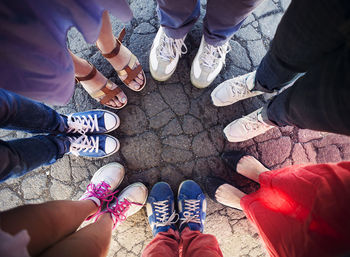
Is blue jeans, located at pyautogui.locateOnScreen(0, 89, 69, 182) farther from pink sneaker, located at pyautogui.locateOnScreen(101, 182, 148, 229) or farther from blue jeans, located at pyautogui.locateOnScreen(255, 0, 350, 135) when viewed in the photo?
blue jeans, located at pyautogui.locateOnScreen(255, 0, 350, 135)

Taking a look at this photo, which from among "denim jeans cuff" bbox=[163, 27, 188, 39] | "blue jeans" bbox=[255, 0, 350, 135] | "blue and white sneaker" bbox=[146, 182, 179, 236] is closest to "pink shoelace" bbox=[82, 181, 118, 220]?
"blue and white sneaker" bbox=[146, 182, 179, 236]

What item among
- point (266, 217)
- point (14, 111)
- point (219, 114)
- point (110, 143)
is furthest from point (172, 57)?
point (266, 217)

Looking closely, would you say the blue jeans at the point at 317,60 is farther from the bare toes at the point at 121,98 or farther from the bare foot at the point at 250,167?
the bare toes at the point at 121,98

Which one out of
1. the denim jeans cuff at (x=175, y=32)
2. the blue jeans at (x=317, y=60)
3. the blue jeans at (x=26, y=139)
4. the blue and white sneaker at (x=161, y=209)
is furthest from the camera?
the blue and white sneaker at (x=161, y=209)

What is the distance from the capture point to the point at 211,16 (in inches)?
49.4

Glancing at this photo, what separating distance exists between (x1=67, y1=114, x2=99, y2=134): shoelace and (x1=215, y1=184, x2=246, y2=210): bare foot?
105 cm

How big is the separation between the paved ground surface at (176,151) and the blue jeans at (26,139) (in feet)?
1.46

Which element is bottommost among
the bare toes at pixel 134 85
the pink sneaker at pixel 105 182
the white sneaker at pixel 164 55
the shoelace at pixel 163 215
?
the shoelace at pixel 163 215

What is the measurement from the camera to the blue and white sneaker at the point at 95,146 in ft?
5.01

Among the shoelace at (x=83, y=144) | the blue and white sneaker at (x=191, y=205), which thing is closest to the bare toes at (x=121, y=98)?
the shoelace at (x=83, y=144)

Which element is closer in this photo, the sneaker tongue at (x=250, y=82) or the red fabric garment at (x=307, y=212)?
the red fabric garment at (x=307, y=212)

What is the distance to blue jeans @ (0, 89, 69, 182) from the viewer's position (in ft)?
3.19

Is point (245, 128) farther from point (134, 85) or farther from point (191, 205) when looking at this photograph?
point (134, 85)

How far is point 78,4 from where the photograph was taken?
0.71 metres
